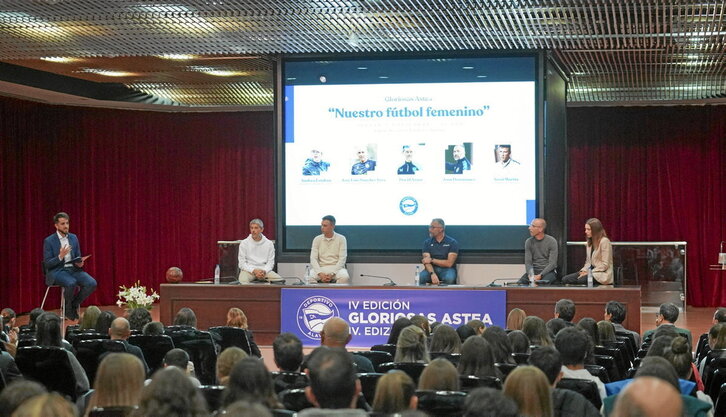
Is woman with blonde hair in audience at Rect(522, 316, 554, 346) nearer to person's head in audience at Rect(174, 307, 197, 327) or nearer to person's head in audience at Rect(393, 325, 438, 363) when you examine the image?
person's head in audience at Rect(393, 325, 438, 363)

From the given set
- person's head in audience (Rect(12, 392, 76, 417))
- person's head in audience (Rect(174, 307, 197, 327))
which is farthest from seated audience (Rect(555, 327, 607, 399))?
person's head in audience (Rect(174, 307, 197, 327))

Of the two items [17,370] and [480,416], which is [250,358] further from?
[17,370]

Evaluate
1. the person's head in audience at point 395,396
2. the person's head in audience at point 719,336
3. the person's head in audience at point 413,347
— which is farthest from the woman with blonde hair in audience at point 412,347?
the person's head in audience at point 719,336

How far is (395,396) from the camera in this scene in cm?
364

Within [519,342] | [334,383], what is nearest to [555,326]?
[519,342]

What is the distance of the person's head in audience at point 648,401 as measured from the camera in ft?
9.04

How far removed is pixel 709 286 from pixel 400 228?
290 inches

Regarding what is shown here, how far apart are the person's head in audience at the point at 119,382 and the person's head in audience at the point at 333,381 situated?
32.4 inches

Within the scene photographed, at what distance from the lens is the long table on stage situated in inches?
401

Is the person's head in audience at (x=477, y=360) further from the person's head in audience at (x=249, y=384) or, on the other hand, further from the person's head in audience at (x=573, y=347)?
the person's head in audience at (x=249, y=384)

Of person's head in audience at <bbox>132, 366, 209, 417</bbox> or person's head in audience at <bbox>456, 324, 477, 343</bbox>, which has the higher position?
person's head in audience at <bbox>132, 366, 209, 417</bbox>

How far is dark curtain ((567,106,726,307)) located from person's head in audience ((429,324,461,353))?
1174 centimetres

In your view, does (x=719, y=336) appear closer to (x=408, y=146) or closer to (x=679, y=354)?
(x=679, y=354)

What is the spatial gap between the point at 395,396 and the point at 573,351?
1.92 meters
